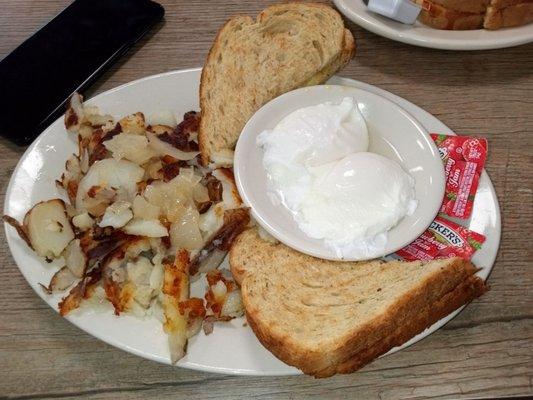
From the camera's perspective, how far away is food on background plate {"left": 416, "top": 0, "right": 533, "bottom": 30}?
7.11 ft

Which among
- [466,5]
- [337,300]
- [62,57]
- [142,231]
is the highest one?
[466,5]

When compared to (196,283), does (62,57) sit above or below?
above

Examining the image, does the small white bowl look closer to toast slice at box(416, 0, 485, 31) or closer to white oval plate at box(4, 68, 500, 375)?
white oval plate at box(4, 68, 500, 375)

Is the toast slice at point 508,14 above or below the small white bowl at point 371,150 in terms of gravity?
above

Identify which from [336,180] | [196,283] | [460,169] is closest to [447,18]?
[460,169]

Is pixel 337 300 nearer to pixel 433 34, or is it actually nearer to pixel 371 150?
pixel 371 150

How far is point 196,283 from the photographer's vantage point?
167 cm

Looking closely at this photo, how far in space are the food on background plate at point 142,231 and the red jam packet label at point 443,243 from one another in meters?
0.51

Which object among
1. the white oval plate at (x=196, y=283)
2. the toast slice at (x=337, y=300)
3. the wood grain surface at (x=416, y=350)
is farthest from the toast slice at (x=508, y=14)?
the toast slice at (x=337, y=300)

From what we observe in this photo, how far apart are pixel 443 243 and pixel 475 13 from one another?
1.08 m

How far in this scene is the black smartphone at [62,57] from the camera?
6.61ft

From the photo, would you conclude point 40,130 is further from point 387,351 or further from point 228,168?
point 387,351

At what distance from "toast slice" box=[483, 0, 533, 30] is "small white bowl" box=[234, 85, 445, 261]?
2.23 feet

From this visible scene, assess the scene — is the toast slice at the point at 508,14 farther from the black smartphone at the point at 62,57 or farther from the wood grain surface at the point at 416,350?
the black smartphone at the point at 62,57
